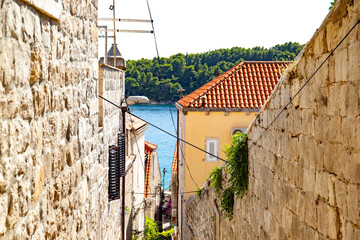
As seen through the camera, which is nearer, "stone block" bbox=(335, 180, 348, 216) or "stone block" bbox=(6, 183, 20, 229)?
"stone block" bbox=(6, 183, 20, 229)

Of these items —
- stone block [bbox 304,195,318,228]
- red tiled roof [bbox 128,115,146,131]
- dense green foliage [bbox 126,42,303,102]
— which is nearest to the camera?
stone block [bbox 304,195,318,228]

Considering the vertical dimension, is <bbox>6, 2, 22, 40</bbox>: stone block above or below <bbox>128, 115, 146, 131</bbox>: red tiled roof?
above

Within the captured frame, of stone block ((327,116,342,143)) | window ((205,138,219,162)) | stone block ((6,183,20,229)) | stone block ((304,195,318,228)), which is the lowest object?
window ((205,138,219,162))

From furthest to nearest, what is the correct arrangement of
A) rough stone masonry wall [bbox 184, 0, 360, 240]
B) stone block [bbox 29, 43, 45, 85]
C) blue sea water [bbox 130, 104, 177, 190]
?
blue sea water [bbox 130, 104, 177, 190]
rough stone masonry wall [bbox 184, 0, 360, 240]
stone block [bbox 29, 43, 45, 85]

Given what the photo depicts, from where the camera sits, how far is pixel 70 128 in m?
3.39

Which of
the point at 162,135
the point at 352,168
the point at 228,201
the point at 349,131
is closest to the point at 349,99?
the point at 349,131

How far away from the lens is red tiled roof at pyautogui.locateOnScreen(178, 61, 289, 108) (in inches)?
537

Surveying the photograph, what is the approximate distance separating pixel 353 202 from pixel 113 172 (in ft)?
16.0

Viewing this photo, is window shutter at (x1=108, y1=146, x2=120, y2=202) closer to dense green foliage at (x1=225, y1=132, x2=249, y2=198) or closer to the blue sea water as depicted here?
dense green foliage at (x1=225, y1=132, x2=249, y2=198)

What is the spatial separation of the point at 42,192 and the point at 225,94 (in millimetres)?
11724

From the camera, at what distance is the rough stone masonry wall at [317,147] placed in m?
2.75

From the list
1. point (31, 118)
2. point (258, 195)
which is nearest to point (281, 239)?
point (258, 195)

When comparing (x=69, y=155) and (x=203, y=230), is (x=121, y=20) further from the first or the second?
(x=69, y=155)

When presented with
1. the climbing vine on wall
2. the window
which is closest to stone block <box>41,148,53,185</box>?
the climbing vine on wall
